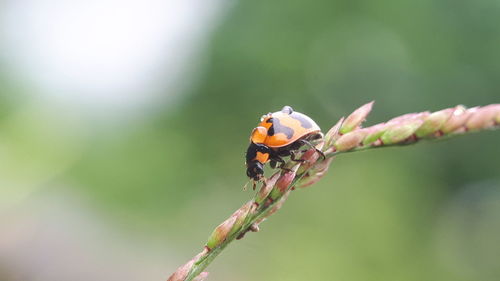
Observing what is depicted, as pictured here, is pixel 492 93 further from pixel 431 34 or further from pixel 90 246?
pixel 90 246

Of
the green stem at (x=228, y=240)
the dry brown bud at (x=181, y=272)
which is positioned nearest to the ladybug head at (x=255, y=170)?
the green stem at (x=228, y=240)

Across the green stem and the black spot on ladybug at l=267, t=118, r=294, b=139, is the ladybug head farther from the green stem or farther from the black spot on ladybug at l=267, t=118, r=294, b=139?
the green stem

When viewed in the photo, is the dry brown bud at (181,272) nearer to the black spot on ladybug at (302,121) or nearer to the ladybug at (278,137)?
the ladybug at (278,137)

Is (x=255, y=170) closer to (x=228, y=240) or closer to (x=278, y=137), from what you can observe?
(x=278, y=137)

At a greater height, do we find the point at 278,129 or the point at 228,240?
the point at 278,129

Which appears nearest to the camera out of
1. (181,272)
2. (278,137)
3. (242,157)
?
(181,272)

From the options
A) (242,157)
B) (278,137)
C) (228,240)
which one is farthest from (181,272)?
(242,157)

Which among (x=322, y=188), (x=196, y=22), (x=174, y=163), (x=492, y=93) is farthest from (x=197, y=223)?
(x=196, y=22)
